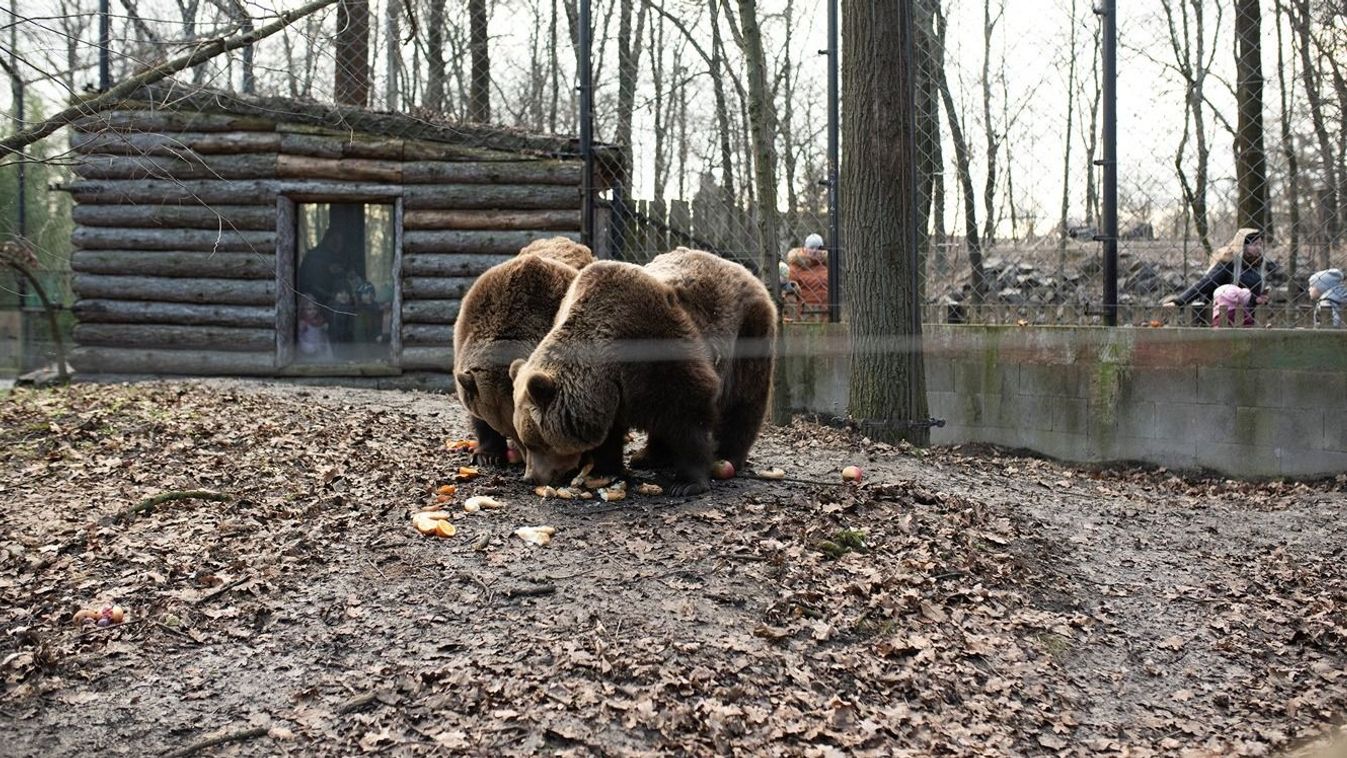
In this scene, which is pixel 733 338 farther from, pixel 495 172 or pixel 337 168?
pixel 337 168

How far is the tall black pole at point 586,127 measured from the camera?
11859 mm

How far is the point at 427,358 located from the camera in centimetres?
1259

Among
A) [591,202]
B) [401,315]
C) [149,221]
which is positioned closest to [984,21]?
[591,202]

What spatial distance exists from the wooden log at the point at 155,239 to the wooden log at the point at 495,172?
1866 mm

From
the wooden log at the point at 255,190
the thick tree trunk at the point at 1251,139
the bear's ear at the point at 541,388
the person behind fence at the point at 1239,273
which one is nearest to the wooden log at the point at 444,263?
the wooden log at the point at 255,190

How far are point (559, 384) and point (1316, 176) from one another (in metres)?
7.20

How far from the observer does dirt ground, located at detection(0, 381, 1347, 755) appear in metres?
3.70

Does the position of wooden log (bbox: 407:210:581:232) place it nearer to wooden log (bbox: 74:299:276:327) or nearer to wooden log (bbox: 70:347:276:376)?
wooden log (bbox: 74:299:276:327)

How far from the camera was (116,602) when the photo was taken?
4500mm

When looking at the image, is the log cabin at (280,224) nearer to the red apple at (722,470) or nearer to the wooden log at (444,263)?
the wooden log at (444,263)

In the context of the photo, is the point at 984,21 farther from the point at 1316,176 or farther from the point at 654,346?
the point at 654,346

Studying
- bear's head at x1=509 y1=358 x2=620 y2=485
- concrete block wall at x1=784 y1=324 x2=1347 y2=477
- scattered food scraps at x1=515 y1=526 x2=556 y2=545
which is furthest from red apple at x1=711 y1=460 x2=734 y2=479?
concrete block wall at x1=784 y1=324 x2=1347 y2=477

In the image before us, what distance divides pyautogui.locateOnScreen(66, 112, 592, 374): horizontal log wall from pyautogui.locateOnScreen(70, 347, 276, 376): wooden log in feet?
0.05

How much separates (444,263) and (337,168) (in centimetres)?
164
